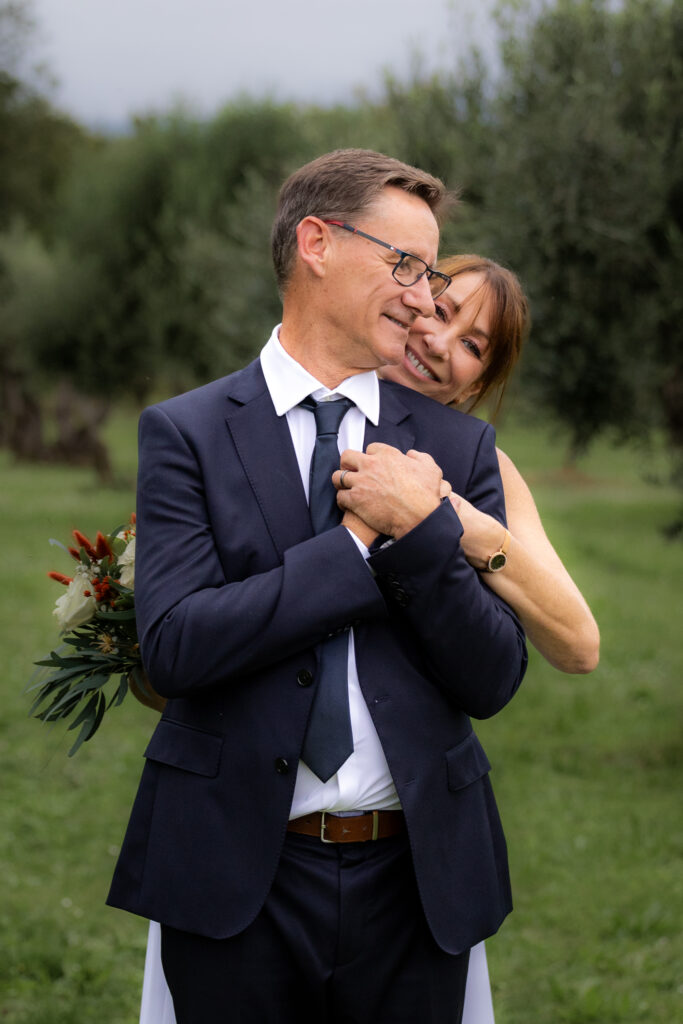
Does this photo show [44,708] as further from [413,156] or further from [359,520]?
[413,156]

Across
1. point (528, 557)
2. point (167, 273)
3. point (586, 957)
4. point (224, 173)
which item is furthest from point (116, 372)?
point (528, 557)

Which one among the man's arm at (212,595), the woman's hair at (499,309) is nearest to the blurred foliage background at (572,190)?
the woman's hair at (499,309)

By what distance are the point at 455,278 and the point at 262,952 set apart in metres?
1.87

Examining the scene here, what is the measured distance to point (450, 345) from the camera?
306 cm

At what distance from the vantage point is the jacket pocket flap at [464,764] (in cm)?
240

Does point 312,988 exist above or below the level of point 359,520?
below

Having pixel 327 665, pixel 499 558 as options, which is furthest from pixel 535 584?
pixel 327 665

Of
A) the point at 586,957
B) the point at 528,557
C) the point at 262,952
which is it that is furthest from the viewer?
the point at 586,957

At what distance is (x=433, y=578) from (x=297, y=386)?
561 millimetres

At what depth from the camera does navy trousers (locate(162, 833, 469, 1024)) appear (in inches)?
91.5

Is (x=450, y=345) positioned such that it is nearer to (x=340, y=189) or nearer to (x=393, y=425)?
(x=393, y=425)

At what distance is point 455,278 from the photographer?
3.15 metres

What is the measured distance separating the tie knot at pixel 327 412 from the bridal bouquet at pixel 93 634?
0.74 metres

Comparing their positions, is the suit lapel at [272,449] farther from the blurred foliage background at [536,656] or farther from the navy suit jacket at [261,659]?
the blurred foliage background at [536,656]
